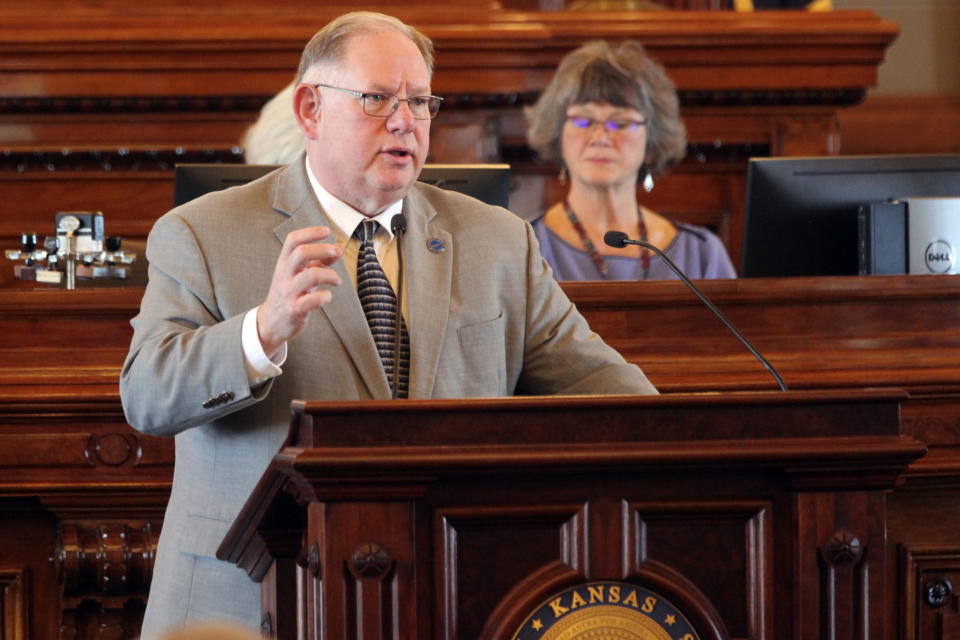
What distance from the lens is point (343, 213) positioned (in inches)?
88.0

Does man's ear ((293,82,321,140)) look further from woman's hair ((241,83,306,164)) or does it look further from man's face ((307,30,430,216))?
woman's hair ((241,83,306,164))

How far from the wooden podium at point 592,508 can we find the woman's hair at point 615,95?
7.59 ft

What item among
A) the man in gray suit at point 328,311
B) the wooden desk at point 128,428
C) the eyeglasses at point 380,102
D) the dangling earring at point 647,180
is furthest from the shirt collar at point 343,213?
the dangling earring at point 647,180

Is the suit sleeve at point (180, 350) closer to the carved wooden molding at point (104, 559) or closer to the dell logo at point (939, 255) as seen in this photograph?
the carved wooden molding at point (104, 559)

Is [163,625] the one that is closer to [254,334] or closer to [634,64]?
[254,334]

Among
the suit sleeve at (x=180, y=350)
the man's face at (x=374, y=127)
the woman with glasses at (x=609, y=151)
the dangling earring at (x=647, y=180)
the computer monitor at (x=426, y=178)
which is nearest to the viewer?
the suit sleeve at (x=180, y=350)

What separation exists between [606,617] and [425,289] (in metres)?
0.77

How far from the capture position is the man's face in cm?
218

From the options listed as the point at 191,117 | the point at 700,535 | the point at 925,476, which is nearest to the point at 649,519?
the point at 700,535

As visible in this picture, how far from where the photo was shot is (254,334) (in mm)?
1869

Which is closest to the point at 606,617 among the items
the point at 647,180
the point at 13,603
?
the point at 13,603

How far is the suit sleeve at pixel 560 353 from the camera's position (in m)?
2.19

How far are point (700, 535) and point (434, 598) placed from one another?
0.99 feet

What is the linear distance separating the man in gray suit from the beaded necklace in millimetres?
1306
